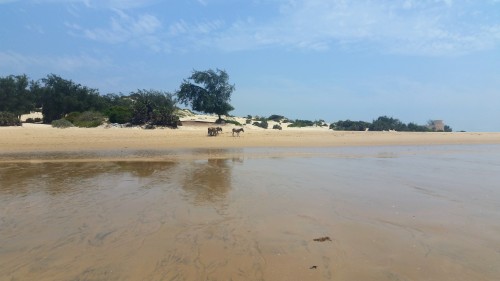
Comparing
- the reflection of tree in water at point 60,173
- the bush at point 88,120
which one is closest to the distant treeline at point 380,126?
the bush at point 88,120

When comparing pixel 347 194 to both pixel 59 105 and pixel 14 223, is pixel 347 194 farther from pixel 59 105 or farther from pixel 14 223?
pixel 59 105

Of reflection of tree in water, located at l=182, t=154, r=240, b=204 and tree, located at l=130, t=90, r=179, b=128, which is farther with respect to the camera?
tree, located at l=130, t=90, r=179, b=128

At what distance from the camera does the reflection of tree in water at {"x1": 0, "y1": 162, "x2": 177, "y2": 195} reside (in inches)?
325

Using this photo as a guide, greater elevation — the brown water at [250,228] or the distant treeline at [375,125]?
the distant treeline at [375,125]

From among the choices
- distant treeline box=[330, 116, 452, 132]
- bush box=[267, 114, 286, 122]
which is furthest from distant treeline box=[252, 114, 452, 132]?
bush box=[267, 114, 286, 122]

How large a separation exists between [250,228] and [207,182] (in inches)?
159

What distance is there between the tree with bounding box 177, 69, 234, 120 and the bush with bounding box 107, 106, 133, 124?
34.6ft

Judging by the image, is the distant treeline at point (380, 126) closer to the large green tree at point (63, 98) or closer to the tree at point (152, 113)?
the tree at point (152, 113)

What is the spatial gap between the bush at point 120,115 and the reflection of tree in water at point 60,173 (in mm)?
20465

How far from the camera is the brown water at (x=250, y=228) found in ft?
12.2

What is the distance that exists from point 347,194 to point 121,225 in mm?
4336

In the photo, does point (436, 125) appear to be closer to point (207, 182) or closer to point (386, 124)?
point (386, 124)

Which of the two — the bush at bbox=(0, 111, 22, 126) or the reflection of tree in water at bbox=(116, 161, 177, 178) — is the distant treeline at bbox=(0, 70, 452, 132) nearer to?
the bush at bbox=(0, 111, 22, 126)

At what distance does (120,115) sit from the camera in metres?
33.2
